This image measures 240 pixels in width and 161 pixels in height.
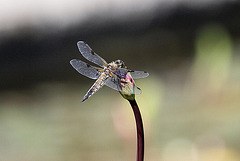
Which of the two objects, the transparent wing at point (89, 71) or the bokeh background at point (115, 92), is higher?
the bokeh background at point (115, 92)

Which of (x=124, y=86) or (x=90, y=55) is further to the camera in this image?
(x=90, y=55)

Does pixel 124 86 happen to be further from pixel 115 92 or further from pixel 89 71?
pixel 115 92

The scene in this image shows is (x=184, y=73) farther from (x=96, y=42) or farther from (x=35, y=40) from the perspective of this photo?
(x=35, y=40)

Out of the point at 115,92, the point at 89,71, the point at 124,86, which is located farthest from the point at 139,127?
the point at 115,92

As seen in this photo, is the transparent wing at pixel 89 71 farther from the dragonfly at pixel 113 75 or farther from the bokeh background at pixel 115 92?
the bokeh background at pixel 115 92

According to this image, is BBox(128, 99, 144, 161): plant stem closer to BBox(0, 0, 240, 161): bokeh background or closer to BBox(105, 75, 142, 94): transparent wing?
BBox(105, 75, 142, 94): transparent wing

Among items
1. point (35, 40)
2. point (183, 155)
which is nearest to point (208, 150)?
point (183, 155)

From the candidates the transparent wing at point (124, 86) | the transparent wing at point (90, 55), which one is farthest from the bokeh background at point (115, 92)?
the transparent wing at point (124, 86)

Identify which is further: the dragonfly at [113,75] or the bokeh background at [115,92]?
the bokeh background at [115,92]

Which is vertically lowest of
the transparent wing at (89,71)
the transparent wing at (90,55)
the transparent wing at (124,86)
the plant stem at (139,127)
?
the plant stem at (139,127)
